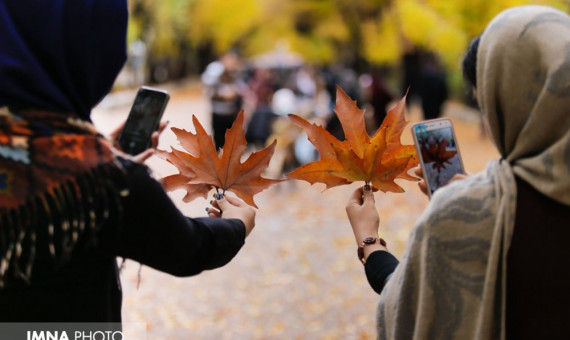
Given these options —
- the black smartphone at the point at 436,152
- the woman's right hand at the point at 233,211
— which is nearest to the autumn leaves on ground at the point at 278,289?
the woman's right hand at the point at 233,211

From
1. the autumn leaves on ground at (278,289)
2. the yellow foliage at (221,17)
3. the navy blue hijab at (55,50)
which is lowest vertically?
the autumn leaves on ground at (278,289)

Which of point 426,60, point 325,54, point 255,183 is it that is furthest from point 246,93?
point 325,54

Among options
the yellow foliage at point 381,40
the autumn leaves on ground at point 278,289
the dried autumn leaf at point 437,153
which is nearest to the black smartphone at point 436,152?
the dried autumn leaf at point 437,153

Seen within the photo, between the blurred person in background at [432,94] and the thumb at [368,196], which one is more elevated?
the blurred person in background at [432,94]

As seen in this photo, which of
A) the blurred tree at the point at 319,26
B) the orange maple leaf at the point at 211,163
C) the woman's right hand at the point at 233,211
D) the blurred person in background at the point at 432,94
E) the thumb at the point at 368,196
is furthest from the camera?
the blurred tree at the point at 319,26

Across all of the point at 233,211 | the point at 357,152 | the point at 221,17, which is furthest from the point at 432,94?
the point at 221,17

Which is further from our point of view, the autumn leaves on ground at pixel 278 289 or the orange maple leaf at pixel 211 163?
the autumn leaves on ground at pixel 278 289

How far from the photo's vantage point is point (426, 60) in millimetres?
18141

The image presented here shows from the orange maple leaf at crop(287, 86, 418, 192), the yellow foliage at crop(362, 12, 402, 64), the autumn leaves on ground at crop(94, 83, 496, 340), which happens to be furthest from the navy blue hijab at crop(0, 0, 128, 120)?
the yellow foliage at crop(362, 12, 402, 64)

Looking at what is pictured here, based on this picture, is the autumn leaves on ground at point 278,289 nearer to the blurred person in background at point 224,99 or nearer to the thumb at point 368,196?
the blurred person in background at point 224,99

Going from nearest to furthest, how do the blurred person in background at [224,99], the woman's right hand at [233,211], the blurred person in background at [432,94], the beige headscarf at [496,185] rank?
the beige headscarf at [496,185] < the woman's right hand at [233,211] < the blurred person in background at [224,99] < the blurred person in background at [432,94]

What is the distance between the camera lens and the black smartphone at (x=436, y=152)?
2271 millimetres

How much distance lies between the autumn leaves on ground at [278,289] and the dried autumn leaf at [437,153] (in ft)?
12.1

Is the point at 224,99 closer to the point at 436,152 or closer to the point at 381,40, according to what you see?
the point at 436,152
